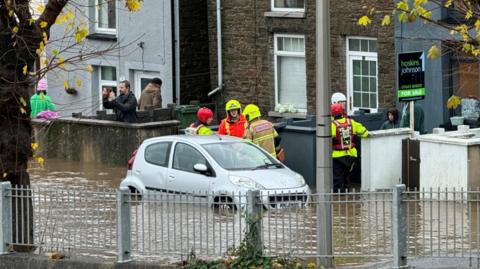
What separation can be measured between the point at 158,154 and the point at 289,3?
10.3 meters

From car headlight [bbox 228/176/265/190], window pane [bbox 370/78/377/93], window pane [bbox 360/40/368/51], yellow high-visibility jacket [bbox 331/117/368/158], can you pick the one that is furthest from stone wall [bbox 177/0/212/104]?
car headlight [bbox 228/176/265/190]

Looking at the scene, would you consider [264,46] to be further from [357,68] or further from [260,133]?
[260,133]

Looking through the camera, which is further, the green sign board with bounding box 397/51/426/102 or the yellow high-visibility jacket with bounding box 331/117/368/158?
the green sign board with bounding box 397/51/426/102

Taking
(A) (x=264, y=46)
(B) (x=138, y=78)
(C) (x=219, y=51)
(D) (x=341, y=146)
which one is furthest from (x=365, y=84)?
(D) (x=341, y=146)

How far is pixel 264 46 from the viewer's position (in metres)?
32.7

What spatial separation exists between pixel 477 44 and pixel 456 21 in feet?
38.8

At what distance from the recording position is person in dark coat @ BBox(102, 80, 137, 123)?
96.6 feet

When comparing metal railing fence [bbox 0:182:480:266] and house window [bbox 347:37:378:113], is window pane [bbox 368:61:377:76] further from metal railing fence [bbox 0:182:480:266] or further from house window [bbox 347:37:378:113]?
metal railing fence [bbox 0:182:480:266]

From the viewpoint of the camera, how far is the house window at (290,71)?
105 ft

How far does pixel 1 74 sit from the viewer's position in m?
16.3

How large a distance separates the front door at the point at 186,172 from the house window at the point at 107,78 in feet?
45.6

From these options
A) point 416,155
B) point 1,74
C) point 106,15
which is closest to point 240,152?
point 416,155

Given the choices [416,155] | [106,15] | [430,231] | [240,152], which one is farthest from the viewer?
[106,15]

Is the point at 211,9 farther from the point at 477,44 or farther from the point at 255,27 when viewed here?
the point at 477,44
